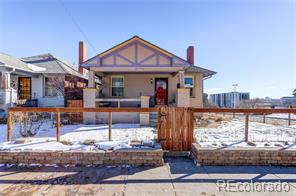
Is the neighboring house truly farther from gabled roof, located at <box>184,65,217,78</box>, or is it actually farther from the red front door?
gabled roof, located at <box>184,65,217,78</box>

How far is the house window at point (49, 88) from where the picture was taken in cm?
1463

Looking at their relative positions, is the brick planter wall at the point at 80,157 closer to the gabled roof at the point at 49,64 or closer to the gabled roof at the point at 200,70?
the gabled roof at the point at 200,70

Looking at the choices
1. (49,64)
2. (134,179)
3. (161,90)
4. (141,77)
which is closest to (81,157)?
(134,179)

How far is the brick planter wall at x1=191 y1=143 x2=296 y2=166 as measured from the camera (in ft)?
15.1

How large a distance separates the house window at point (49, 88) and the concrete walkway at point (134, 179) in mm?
11384

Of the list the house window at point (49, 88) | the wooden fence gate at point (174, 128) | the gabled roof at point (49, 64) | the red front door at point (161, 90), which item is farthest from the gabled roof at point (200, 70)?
the house window at point (49, 88)

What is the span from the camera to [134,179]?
12.5ft

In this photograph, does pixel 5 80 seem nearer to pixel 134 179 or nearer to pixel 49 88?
pixel 49 88

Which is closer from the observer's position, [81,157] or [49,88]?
[81,157]

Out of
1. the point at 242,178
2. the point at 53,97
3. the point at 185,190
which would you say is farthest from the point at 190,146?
the point at 53,97

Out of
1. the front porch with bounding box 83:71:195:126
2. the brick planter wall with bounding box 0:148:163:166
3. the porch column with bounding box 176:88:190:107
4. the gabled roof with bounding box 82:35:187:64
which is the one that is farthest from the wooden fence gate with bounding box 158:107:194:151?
the front porch with bounding box 83:71:195:126

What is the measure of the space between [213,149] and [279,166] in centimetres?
161

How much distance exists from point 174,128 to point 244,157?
73.1 inches

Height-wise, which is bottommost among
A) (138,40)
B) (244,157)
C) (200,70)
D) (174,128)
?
(244,157)
